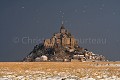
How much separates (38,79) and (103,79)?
4.96m

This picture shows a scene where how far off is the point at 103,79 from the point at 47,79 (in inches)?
167

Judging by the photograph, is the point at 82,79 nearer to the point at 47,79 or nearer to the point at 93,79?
the point at 93,79

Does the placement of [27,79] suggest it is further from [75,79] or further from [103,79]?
[103,79]

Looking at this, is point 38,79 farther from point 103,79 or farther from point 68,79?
point 103,79

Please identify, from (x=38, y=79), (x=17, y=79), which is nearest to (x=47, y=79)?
(x=38, y=79)

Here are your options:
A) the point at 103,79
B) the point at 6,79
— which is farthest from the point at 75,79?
the point at 6,79

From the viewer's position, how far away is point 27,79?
2478 cm

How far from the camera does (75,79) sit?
79.5ft

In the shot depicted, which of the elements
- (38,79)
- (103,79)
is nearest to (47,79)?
(38,79)

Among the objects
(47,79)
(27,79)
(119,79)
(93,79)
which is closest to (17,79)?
(27,79)

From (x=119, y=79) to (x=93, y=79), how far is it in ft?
6.36

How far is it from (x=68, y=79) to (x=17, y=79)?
157 inches

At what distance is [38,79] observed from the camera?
81.8 ft

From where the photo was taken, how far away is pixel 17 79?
24.9m
